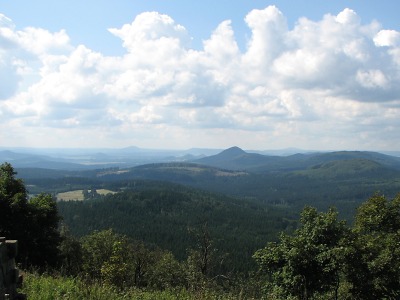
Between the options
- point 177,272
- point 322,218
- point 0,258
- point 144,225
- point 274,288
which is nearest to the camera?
point 0,258

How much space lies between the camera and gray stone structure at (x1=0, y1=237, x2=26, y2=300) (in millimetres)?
6500

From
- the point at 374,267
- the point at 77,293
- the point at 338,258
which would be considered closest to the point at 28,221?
the point at 77,293

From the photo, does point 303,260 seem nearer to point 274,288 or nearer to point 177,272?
point 274,288

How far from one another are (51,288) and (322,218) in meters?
22.8

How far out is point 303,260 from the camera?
25.8 m

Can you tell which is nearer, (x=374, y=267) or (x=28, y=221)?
(x=374, y=267)

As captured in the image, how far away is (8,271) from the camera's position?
6805 millimetres

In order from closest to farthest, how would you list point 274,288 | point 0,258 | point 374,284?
point 0,258, point 374,284, point 274,288

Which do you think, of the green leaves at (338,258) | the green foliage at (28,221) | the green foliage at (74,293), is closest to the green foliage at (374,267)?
the green leaves at (338,258)

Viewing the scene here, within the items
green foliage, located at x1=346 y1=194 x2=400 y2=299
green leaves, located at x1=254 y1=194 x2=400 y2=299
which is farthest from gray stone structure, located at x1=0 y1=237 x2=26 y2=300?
green foliage, located at x1=346 y1=194 x2=400 y2=299

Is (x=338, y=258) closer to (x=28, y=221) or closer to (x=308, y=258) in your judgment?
(x=308, y=258)

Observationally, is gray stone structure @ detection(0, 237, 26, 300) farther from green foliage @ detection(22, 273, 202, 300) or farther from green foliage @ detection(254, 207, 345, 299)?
green foliage @ detection(254, 207, 345, 299)

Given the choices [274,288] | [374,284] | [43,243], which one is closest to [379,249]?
[374,284]

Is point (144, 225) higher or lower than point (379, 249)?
lower
